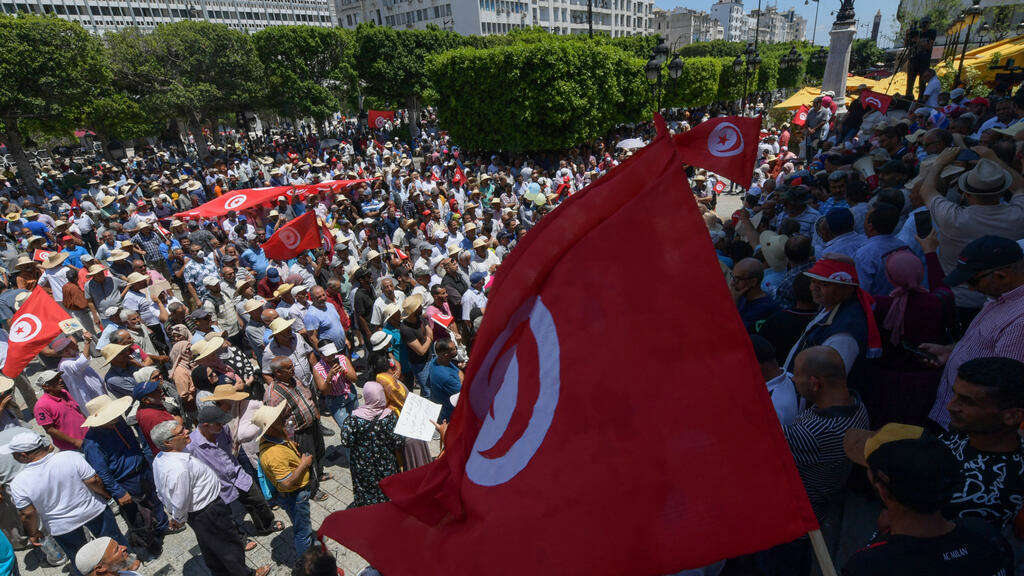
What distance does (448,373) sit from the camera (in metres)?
5.23

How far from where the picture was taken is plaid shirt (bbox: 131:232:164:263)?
409 inches

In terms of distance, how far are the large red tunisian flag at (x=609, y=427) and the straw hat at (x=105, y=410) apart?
12.1 ft

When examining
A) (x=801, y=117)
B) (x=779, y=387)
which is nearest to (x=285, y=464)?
(x=779, y=387)

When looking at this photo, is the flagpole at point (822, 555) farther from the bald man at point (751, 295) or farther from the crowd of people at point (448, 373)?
the bald man at point (751, 295)

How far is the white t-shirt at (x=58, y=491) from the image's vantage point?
426cm

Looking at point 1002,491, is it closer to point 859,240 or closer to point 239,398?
point 859,240

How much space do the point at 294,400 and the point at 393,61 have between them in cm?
4163

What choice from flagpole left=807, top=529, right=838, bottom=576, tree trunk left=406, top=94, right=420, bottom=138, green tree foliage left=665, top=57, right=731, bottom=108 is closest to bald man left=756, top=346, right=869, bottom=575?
flagpole left=807, top=529, right=838, bottom=576

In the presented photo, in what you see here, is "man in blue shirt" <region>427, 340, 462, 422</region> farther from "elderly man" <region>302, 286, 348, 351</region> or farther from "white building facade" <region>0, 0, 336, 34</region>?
"white building facade" <region>0, 0, 336, 34</region>

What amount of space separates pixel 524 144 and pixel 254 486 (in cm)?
2057

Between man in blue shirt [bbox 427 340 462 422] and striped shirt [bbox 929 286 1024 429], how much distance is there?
3766mm

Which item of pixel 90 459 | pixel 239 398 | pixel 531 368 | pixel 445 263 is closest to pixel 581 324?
pixel 531 368

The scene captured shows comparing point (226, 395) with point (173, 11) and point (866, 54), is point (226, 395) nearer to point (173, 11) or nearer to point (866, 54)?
point (866, 54)

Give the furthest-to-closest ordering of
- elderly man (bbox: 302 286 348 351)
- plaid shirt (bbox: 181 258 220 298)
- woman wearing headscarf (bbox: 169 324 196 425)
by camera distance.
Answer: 1. plaid shirt (bbox: 181 258 220 298)
2. elderly man (bbox: 302 286 348 351)
3. woman wearing headscarf (bbox: 169 324 196 425)
